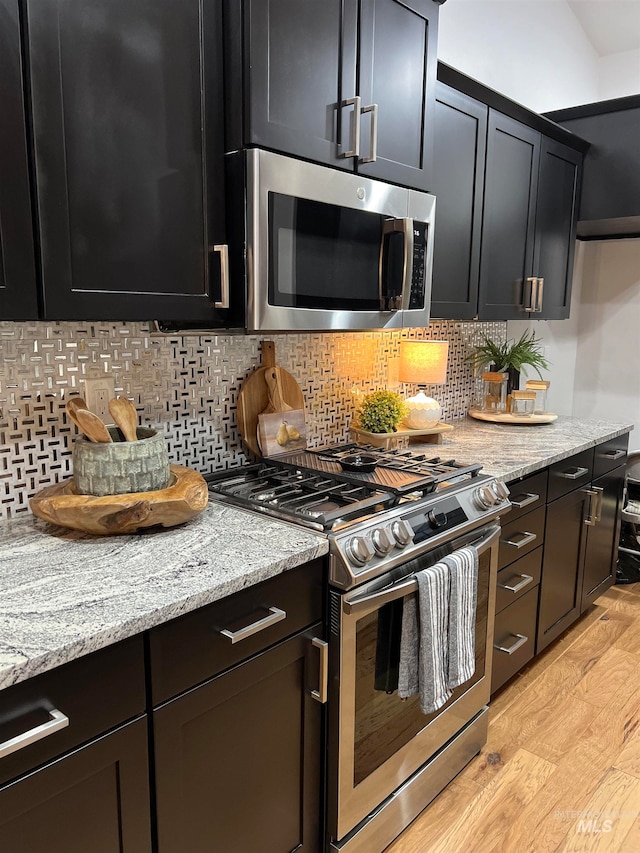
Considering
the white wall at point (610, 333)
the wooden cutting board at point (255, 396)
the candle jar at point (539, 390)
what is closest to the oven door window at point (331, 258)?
the wooden cutting board at point (255, 396)

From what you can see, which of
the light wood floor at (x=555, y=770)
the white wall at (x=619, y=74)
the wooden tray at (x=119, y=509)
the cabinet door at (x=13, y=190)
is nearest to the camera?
the cabinet door at (x=13, y=190)

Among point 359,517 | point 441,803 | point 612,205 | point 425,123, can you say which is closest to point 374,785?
point 441,803

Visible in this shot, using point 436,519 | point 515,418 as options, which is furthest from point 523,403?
point 436,519

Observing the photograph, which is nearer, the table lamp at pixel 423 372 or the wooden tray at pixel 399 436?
the wooden tray at pixel 399 436

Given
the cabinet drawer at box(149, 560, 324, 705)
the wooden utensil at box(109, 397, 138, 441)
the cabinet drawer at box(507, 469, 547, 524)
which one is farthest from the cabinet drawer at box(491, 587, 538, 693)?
the wooden utensil at box(109, 397, 138, 441)

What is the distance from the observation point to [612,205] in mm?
3053

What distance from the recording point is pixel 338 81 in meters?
1.65

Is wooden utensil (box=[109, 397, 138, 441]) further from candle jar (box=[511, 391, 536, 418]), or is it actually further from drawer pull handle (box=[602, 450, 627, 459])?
drawer pull handle (box=[602, 450, 627, 459])

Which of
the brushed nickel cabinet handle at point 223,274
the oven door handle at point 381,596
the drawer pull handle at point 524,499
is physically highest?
the brushed nickel cabinet handle at point 223,274

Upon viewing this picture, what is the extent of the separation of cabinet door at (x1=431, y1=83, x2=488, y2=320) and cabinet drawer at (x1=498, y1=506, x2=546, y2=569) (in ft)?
2.64

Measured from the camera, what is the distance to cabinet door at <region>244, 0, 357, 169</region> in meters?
1.45

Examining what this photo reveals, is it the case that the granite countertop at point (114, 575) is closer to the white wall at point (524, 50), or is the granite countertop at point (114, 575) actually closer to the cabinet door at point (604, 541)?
the cabinet door at point (604, 541)

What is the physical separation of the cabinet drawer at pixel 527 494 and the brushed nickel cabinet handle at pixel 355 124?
118 cm

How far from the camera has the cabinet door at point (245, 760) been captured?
1193mm
